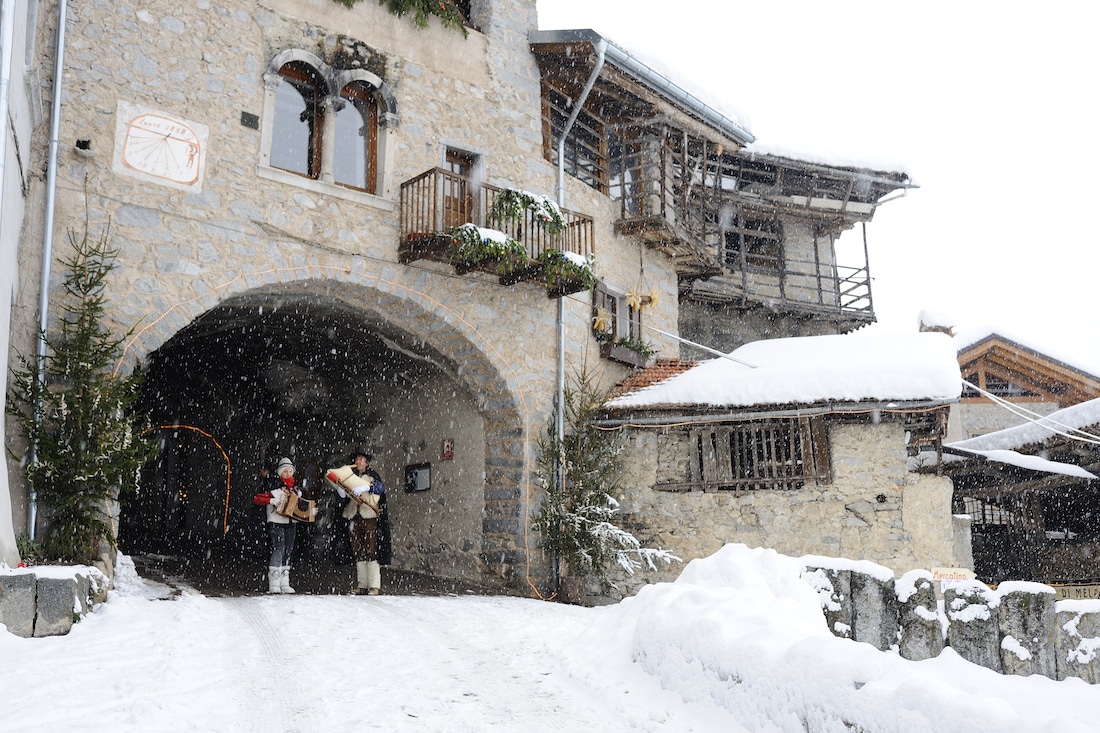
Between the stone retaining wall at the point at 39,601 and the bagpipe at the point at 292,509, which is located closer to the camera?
the stone retaining wall at the point at 39,601

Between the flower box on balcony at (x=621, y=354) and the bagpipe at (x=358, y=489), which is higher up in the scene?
the flower box on balcony at (x=621, y=354)

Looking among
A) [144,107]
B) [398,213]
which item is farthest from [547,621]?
[144,107]

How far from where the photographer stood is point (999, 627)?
3807 mm

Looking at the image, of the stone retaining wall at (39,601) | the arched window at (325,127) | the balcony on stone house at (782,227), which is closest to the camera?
the stone retaining wall at (39,601)

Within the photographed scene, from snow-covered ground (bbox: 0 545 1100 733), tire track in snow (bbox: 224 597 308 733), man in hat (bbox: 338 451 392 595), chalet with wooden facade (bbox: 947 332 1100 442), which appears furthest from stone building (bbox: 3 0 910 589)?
chalet with wooden facade (bbox: 947 332 1100 442)

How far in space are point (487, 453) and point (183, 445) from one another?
814 cm

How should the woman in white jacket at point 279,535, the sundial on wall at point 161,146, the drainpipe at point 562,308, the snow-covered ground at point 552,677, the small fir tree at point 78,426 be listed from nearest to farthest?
the snow-covered ground at point 552,677 < the small fir tree at point 78,426 < the sundial on wall at point 161,146 < the woman in white jacket at point 279,535 < the drainpipe at point 562,308

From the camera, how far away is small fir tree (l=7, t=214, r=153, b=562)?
23.8 ft

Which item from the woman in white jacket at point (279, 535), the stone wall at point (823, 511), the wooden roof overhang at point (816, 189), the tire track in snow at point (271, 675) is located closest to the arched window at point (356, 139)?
the woman in white jacket at point (279, 535)

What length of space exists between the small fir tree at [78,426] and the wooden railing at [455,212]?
139 inches

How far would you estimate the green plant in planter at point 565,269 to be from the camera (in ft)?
35.9

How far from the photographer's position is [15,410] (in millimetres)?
7285

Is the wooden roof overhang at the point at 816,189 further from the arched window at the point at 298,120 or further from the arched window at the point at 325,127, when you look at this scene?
the arched window at the point at 298,120

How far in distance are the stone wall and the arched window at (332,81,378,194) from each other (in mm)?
5001
